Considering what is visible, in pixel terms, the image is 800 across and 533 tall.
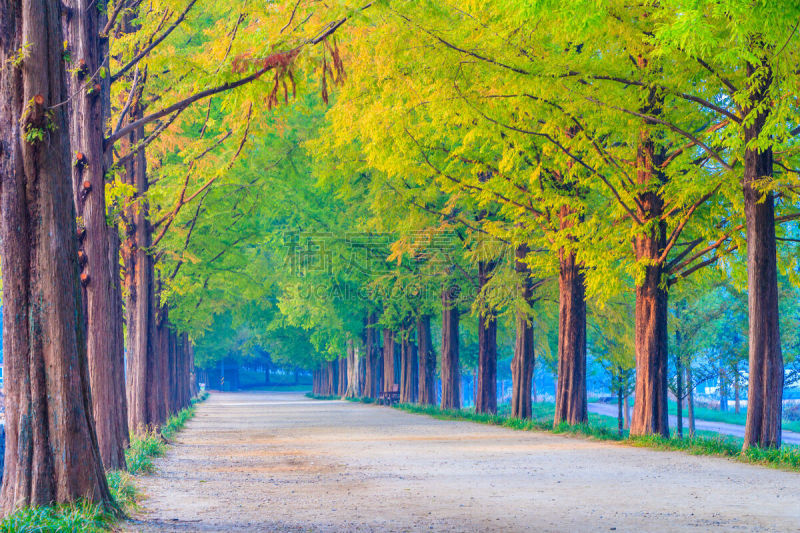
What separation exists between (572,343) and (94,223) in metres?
11.9

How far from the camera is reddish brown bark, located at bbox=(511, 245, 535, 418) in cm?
2319

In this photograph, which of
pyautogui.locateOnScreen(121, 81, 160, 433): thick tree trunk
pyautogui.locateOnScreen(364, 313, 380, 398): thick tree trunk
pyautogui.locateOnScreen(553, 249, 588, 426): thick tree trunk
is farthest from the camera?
pyautogui.locateOnScreen(364, 313, 380, 398): thick tree trunk

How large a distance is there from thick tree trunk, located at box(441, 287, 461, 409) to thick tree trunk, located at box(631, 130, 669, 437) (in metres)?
12.7

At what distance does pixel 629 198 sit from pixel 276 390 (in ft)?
303

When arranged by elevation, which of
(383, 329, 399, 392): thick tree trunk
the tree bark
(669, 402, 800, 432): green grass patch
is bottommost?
(669, 402, 800, 432): green grass patch

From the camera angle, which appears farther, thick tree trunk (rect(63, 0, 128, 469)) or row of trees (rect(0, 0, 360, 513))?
thick tree trunk (rect(63, 0, 128, 469))

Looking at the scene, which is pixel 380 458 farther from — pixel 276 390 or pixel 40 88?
pixel 276 390

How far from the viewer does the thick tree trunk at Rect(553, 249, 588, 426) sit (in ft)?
63.9

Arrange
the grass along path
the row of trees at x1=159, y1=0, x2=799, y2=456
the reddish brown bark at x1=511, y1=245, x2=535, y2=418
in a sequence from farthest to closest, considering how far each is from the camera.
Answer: the reddish brown bark at x1=511, y1=245, x2=535, y2=418 → the row of trees at x1=159, y1=0, x2=799, y2=456 → the grass along path

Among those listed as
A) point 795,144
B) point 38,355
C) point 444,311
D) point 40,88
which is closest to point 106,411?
point 38,355

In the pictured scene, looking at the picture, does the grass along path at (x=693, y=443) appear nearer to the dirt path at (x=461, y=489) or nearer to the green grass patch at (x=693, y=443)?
the green grass patch at (x=693, y=443)

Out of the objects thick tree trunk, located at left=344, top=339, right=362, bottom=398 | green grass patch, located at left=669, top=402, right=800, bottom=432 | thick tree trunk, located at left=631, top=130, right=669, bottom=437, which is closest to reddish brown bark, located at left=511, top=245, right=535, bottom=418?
thick tree trunk, located at left=631, top=130, right=669, bottom=437

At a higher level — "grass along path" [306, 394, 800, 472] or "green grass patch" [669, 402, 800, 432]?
"grass along path" [306, 394, 800, 472]

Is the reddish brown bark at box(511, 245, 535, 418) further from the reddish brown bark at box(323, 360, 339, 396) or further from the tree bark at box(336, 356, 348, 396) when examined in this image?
the reddish brown bark at box(323, 360, 339, 396)
